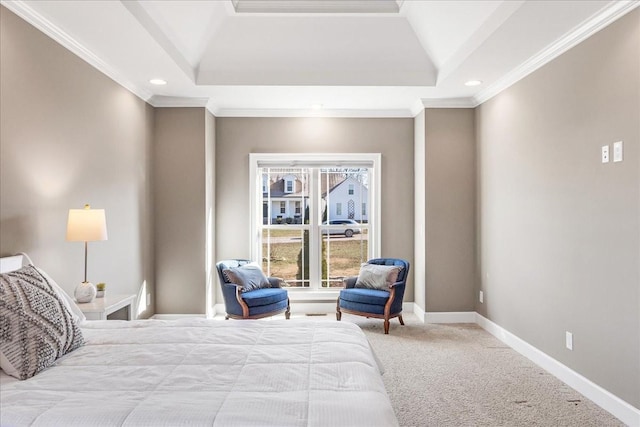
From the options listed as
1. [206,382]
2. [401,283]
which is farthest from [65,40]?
[401,283]

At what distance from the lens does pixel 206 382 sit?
1.67 metres

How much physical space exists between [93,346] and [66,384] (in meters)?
0.49

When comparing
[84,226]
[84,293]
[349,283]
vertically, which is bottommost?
[349,283]

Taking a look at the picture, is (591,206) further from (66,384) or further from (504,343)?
(66,384)

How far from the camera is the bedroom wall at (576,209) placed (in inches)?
105

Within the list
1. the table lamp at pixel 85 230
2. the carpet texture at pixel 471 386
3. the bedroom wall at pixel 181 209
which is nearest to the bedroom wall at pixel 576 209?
the carpet texture at pixel 471 386

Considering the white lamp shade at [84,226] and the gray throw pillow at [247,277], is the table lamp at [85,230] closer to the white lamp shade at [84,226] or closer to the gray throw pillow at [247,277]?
the white lamp shade at [84,226]

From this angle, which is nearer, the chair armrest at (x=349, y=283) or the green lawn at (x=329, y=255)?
the chair armrest at (x=349, y=283)

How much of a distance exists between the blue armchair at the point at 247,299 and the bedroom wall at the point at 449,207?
181cm

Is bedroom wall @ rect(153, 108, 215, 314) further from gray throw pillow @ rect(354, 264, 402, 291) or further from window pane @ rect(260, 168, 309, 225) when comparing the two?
gray throw pillow @ rect(354, 264, 402, 291)

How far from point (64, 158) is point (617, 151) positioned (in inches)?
154

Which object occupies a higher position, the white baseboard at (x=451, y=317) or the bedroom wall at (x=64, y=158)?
the bedroom wall at (x=64, y=158)

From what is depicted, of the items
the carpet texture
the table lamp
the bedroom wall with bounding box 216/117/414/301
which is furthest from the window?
the table lamp

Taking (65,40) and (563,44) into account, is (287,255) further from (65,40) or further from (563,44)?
(563,44)
